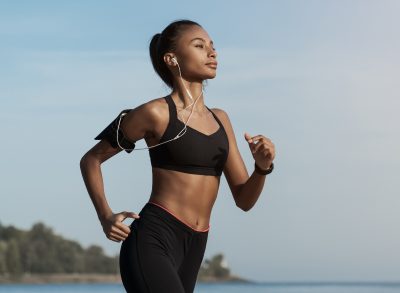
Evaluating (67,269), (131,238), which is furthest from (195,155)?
(67,269)

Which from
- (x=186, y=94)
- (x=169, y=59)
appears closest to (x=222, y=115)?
(x=186, y=94)

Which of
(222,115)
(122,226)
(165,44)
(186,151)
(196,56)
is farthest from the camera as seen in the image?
(222,115)

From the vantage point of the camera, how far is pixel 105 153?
534 centimetres

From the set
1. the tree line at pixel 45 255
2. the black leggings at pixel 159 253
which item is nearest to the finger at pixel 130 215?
the black leggings at pixel 159 253

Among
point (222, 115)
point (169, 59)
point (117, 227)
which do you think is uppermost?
point (169, 59)

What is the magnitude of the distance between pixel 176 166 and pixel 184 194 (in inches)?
6.3

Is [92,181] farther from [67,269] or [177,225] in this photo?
[67,269]

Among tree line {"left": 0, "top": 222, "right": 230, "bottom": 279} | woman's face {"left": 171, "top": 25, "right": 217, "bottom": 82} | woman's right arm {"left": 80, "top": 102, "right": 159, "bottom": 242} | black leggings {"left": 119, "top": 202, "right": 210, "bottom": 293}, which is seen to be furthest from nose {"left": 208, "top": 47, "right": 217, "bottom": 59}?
tree line {"left": 0, "top": 222, "right": 230, "bottom": 279}

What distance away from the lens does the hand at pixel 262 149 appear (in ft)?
16.3

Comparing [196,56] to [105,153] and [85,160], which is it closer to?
[105,153]

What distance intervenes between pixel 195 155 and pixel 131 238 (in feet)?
1.84

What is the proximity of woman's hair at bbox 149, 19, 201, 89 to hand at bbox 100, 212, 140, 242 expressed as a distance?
93cm

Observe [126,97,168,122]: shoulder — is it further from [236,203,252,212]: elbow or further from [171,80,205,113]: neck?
[236,203,252,212]: elbow

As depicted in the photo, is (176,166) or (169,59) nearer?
(176,166)
